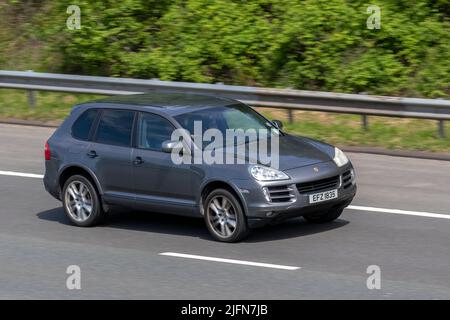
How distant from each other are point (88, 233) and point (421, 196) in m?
4.52

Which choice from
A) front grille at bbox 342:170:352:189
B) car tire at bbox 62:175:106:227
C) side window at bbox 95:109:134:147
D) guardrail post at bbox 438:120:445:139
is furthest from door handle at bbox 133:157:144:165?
guardrail post at bbox 438:120:445:139

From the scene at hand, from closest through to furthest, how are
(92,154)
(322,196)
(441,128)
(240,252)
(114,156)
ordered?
(240,252)
(322,196)
(114,156)
(92,154)
(441,128)

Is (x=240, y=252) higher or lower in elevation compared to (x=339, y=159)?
lower

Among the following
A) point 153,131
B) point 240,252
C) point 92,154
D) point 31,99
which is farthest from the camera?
point 31,99

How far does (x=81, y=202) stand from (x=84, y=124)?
1.00 m

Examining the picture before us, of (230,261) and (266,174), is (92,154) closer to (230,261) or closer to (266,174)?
(266,174)

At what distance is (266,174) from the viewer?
37.9 ft

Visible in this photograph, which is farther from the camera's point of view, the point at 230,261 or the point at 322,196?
the point at 322,196

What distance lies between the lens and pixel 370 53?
20.0 m

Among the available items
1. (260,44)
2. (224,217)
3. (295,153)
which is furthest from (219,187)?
(260,44)

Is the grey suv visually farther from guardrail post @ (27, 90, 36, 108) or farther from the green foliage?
guardrail post @ (27, 90, 36, 108)
